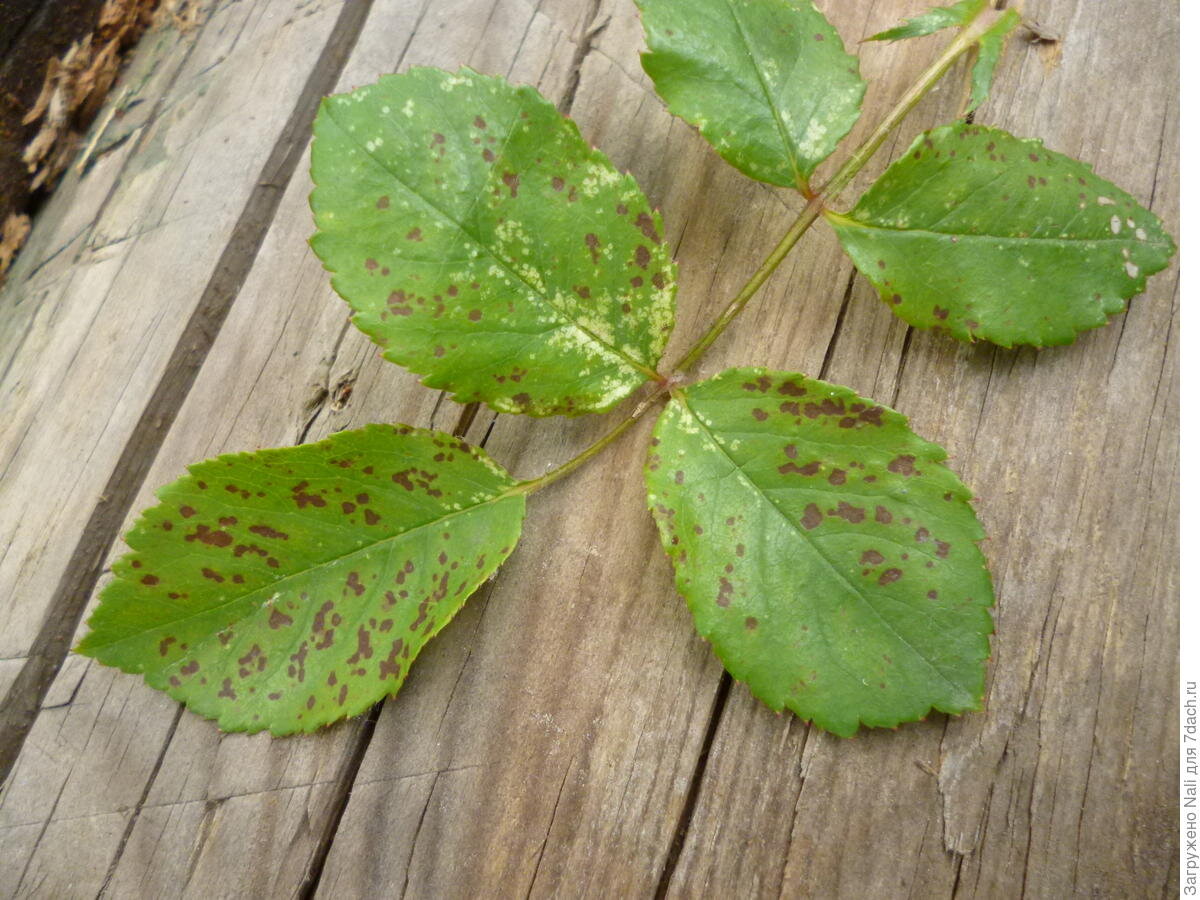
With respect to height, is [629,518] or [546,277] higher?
[546,277]

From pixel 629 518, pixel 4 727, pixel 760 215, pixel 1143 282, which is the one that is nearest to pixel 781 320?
pixel 760 215

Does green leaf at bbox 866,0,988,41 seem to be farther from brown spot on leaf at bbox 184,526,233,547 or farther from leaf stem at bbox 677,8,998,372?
brown spot on leaf at bbox 184,526,233,547

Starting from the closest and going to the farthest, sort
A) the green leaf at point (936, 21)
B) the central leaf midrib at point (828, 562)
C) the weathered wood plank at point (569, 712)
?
the central leaf midrib at point (828, 562)
the weathered wood plank at point (569, 712)
the green leaf at point (936, 21)

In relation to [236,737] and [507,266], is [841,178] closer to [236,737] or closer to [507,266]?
[507,266]

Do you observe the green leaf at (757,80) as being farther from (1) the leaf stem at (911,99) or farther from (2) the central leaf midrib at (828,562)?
(2) the central leaf midrib at (828,562)

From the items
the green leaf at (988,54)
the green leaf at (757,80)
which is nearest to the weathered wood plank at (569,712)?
the green leaf at (757,80)

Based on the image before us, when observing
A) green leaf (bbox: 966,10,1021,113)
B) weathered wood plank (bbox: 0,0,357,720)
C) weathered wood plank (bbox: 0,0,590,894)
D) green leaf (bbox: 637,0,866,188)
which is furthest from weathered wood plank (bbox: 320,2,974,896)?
weathered wood plank (bbox: 0,0,357,720)

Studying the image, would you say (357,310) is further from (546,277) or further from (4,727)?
(4,727)
